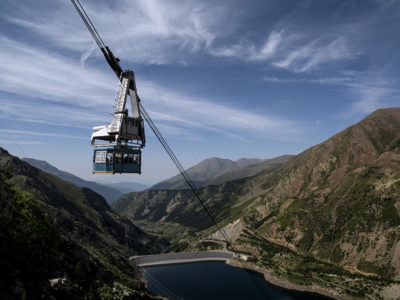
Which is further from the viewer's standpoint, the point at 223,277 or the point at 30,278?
the point at 223,277

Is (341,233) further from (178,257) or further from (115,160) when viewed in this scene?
(115,160)

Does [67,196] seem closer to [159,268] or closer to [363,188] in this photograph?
[159,268]

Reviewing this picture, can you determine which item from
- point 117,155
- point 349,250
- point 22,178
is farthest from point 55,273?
point 22,178

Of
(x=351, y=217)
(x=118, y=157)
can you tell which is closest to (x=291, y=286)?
(x=351, y=217)

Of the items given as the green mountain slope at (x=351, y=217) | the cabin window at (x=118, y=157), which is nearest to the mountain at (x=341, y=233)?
the green mountain slope at (x=351, y=217)

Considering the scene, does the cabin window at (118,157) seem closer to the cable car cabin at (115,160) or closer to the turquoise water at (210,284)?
the cable car cabin at (115,160)

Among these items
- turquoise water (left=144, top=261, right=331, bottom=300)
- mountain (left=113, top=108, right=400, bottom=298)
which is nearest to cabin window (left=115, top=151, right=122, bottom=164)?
turquoise water (left=144, top=261, right=331, bottom=300)
